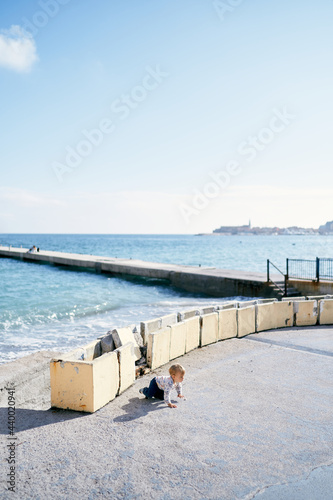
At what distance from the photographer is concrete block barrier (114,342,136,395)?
6363 mm

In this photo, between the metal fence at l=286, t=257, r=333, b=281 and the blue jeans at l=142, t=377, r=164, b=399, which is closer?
the blue jeans at l=142, t=377, r=164, b=399

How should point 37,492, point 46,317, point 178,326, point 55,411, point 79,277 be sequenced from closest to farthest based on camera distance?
1. point 37,492
2. point 55,411
3. point 178,326
4. point 46,317
5. point 79,277

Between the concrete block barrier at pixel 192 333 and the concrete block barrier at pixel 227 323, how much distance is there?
813mm

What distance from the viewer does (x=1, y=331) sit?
16109 millimetres

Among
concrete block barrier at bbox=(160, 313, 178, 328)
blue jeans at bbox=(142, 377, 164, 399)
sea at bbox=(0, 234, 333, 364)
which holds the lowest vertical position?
sea at bbox=(0, 234, 333, 364)

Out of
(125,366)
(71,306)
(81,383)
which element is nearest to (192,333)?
(125,366)

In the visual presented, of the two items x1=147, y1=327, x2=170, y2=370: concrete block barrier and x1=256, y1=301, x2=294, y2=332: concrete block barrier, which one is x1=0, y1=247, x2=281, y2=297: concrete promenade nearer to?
x1=256, y1=301, x2=294, y2=332: concrete block barrier

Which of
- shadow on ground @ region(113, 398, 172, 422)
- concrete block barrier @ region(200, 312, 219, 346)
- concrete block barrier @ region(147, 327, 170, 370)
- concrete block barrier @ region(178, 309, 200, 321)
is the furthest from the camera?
concrete block barrier @ region(178, 309, 200, 321)

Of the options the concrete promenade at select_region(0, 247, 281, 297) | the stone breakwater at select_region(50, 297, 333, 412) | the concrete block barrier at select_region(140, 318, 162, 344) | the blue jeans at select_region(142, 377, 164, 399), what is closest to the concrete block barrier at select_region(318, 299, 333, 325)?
the stone breakwater at select_region(50, 297, 333, 412)

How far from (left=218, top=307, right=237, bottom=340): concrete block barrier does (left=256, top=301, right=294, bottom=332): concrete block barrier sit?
3.16 ft

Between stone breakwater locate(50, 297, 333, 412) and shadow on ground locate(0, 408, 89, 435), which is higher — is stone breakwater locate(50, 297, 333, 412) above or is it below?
above

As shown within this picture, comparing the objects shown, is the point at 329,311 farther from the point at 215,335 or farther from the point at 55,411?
the point at 55,411

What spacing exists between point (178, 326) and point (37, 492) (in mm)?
4547

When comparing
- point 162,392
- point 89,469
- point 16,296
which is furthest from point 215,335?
point 16,296
